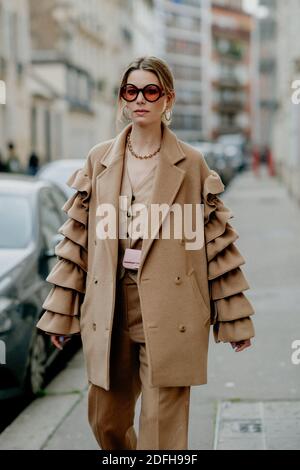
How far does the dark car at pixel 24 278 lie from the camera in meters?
5.87

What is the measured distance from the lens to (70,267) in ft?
12.3

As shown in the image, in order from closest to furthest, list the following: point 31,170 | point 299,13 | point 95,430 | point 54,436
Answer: point 95,430 < point 54,436 < point 31,170 < point 299,13

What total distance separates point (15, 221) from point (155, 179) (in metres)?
3.77

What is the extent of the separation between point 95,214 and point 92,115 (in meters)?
44.3

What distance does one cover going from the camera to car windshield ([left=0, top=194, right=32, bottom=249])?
694 centimetres

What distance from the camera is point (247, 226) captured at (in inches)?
740

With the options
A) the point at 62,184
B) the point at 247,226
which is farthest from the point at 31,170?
the point at 62,184

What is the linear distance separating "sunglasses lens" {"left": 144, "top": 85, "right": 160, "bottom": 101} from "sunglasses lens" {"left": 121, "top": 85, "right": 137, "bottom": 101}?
0.05m

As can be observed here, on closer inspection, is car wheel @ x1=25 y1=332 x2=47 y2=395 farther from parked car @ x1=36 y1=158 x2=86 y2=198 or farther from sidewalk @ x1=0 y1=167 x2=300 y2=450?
parked car @ x1=36 y1=158 x2=86 y2=198

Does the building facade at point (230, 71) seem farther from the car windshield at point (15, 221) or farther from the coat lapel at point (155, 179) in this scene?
the coat lapel at point (155, 179)

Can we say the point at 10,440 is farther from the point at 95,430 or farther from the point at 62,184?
the point at 62,184

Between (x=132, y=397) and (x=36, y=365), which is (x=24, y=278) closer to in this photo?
(x=36, y=365)

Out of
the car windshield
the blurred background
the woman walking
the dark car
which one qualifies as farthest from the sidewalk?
the woman walking

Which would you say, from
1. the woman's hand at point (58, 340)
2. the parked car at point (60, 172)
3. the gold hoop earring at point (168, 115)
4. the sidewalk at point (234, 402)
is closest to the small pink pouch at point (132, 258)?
the woman's hand at point (58, 340)
